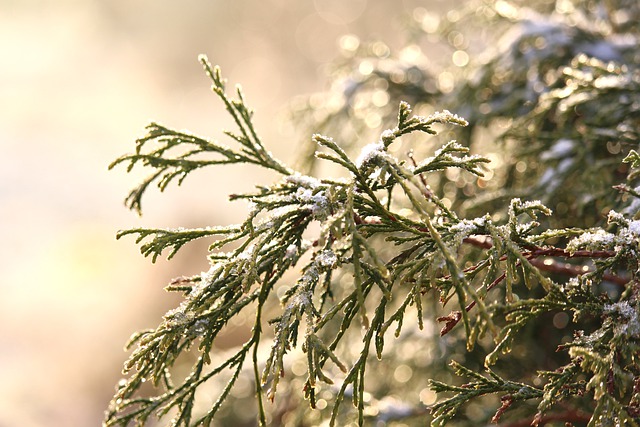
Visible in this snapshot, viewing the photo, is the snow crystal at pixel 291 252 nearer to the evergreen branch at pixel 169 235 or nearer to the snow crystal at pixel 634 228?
the evergreen branch at pixel 169 235

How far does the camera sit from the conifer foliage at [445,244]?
164 centimetres

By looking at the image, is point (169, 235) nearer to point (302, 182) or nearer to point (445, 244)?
point (302, 182)

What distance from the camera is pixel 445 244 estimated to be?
169 centimetres

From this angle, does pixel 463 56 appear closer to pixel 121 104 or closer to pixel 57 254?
pixel 57 254

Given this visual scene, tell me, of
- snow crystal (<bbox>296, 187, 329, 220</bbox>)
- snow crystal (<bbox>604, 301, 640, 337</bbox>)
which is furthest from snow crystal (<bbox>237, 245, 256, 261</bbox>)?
snow crystal (<bbox>604, 301, 640, 337</bbox>)

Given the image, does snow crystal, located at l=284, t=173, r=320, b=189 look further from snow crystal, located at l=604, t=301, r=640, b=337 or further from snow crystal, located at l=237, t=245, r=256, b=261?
→ snow crystal, located at l=604, t=301, r=640, b=337

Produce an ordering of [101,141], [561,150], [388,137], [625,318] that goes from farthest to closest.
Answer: [101,141]
[561,150]
[388,137]
[625,318]

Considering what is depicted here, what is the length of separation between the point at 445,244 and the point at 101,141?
22.0 meters

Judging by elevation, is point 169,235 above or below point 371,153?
above

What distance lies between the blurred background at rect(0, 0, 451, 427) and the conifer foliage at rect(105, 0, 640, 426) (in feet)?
3.78

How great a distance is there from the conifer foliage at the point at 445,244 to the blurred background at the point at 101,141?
3.78ft

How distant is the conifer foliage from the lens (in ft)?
5.37

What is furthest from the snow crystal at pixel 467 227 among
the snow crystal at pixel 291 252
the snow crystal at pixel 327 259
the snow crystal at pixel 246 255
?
the snow crystal at pixel 246 255

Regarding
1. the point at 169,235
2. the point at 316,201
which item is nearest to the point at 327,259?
the point at 316,201
